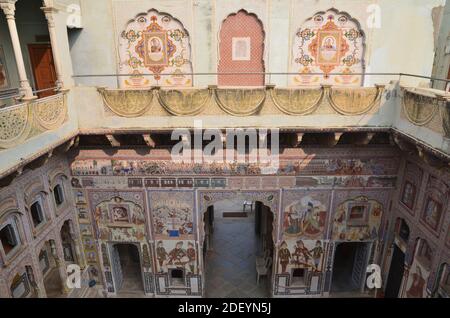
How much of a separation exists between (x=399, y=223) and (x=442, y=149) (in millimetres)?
3289

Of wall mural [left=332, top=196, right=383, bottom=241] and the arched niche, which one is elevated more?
the arched niche

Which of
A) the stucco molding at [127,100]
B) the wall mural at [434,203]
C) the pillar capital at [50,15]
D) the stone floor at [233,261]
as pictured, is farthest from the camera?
the stone floor at [233,261]

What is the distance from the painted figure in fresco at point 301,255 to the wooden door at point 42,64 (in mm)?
8308

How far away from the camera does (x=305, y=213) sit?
28.3 feet

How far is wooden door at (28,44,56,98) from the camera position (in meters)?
8.38

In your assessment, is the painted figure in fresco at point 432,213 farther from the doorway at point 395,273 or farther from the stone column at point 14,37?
the stone column at point 14,37

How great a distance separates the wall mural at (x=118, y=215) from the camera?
8578 mm

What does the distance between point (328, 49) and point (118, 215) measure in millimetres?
7243

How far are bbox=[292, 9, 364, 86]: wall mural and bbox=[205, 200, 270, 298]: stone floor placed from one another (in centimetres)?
664

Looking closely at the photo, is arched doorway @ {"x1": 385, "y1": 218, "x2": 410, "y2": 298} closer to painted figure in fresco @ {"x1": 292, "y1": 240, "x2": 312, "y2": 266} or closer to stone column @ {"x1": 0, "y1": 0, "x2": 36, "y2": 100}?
painted figure in fresco @ {"x1": 292, "y1": 240, "x2": 312, "y2": 266}

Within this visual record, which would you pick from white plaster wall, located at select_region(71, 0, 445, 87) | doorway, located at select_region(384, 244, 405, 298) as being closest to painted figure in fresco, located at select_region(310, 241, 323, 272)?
doorway, located at select_region(384, 244, 405, 298)

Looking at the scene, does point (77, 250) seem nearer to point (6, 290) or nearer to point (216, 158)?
point (6, 290)

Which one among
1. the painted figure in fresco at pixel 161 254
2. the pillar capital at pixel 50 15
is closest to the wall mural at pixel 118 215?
the painted figure in fresco at pixel 161 254

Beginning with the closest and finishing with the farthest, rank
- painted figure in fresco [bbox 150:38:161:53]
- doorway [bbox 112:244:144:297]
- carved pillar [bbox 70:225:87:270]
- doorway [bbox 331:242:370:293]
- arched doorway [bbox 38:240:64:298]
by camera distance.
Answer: painted figure in fresco [bbox 150:38:161:53]
arched doorway [bbox 38:240:64:298]
carved pillar [bbox 70:225:87:270]
doorway [bbox 331:242:370:293]
doorway [bbox 112:244:144:297]
